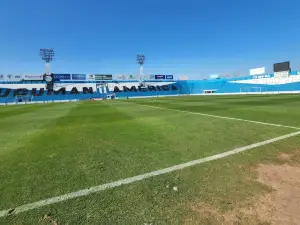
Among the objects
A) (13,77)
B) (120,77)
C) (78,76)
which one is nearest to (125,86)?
(120,77)

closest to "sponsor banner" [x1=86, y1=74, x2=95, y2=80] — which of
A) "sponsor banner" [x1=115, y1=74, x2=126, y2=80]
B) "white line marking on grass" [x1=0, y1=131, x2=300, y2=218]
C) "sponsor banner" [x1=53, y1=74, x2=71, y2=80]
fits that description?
"sponsor banner" [x1=53, y1=74, x2=71, y2=80]

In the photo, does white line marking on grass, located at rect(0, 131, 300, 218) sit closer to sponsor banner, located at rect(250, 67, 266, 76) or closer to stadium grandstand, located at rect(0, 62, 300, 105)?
stadium grandstand, located at rect(0, 62, 300, 105)

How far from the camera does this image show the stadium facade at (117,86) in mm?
68375

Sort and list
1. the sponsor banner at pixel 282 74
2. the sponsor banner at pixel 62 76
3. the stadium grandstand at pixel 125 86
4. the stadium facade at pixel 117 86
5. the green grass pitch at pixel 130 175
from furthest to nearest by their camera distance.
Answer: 1. the sponsor banner at pixel 62 76
2. the stadium facade at pixel 117 86
3. the stadium grandstand at pixel 125 86
4. the sponsor banner at pixel 282 74
5. the green grass pitch at pixel 130 175

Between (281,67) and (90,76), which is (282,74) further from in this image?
(90,76)

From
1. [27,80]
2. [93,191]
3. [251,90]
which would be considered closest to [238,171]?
[93,191]

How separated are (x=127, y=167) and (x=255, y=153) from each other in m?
3.11

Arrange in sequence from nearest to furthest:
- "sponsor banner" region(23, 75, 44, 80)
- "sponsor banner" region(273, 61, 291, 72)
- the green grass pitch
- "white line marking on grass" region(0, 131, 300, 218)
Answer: the green grass pitch
"white line marking on grass" region(0, 131, 300, 218)
"sponsor banner" region(273, 61, 291, 72)
"sponsor banner" region(23, 75, 44, 80)

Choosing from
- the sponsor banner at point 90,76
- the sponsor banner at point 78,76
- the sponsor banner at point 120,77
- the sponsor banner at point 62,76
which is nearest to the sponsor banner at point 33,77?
the sponsor banner at point 62,76

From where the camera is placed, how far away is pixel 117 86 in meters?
88.3

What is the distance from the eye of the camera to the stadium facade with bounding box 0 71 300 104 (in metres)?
68.4

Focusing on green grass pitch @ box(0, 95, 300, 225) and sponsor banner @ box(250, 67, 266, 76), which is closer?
green grass pitch @ box(0, 95, 300, 225)

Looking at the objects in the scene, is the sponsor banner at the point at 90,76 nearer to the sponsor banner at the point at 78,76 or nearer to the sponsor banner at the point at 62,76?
the sponsor banner at the point at 78,76

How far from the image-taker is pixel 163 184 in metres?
3.69
